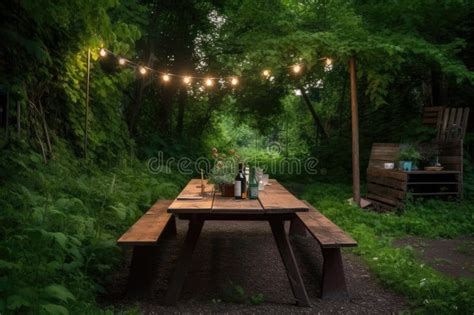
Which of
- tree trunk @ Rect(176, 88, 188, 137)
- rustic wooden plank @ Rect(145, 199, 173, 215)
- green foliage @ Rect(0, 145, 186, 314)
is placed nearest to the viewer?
green foliage @ Rect(0, 145, 186, 314)

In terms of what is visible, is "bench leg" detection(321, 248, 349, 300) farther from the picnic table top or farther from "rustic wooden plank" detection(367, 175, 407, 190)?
"rustic wooden plank" detection(367, 175, 407, 190)

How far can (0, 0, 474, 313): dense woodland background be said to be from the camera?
13.5ft

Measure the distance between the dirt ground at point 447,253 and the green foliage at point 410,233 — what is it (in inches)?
9.1

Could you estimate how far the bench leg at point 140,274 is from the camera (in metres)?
3.81

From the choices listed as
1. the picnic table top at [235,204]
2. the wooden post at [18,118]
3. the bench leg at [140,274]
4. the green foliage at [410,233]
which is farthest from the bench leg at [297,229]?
the wooden post at [18,118]

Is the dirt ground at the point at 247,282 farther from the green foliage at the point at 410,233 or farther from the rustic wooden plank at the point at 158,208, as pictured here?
the rustic wooden plank at the point at 158,208

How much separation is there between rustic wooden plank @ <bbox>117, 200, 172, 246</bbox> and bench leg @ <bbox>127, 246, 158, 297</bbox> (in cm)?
13

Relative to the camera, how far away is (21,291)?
264 centimetres

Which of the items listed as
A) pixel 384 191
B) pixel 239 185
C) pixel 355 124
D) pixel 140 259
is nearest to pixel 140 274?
pixel 140 259

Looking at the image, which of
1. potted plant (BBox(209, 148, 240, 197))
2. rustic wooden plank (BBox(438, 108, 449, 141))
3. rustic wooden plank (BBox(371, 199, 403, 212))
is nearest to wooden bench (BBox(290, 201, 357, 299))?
potted plant (BBox(209, 148, 240, 197))

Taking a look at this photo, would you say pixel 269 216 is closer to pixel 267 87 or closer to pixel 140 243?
pixel 140 243

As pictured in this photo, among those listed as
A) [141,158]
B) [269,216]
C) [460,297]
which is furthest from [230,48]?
[460,297]

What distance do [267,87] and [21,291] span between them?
46.7 ft

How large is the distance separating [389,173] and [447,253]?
3.05 m
